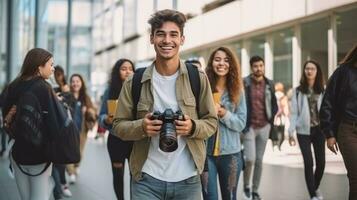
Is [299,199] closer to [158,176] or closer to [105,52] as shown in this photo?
[158,176]

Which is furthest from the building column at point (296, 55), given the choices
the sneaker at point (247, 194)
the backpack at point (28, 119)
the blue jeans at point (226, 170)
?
the backpack at point (28, 119)

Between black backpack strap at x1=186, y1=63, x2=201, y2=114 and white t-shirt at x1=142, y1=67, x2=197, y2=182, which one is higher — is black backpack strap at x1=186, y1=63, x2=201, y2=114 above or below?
above

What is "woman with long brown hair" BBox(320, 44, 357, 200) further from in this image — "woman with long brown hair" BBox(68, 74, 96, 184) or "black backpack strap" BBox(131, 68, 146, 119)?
"woman with long brown hair" BBox(68, 74, 96, 184)

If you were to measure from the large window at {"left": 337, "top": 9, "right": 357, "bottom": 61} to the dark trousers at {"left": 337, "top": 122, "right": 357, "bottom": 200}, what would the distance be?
30.5 feet

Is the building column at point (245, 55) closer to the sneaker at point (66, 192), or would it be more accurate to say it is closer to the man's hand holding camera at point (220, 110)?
the sneaker at point (66, 192)

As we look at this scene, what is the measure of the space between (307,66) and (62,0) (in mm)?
17878

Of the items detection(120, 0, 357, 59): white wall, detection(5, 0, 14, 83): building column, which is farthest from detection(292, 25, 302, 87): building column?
detection(5, 0, 14, 83): building column

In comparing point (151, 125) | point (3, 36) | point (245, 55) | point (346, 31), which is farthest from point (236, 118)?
point (245, 55)

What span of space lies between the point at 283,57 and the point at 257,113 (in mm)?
10743

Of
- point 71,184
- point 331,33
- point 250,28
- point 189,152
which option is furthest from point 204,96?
point 250,28

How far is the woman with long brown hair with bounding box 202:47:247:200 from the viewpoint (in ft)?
17.7

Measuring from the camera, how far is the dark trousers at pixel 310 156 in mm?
7660

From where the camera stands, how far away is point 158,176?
3.18 meters

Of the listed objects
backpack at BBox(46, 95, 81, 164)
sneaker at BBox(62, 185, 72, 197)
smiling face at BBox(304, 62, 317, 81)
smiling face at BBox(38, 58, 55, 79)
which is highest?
smiling face at BBox(304, 62, 317, 81)
